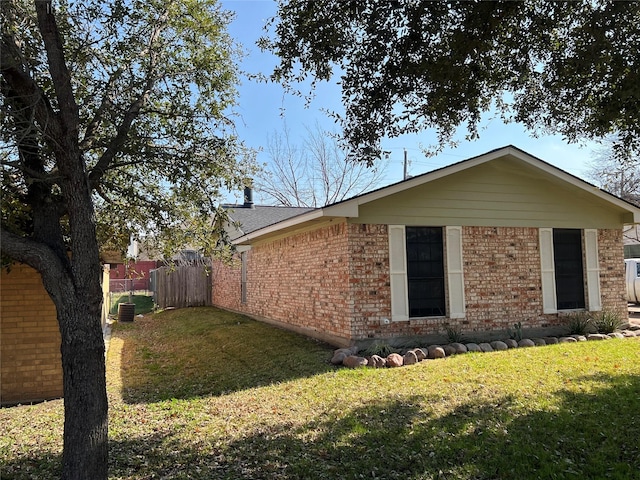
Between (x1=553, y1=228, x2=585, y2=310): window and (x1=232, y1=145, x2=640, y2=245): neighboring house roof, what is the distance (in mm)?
313

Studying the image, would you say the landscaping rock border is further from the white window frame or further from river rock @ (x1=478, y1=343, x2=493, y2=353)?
the white window frame

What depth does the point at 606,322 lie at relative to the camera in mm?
11211

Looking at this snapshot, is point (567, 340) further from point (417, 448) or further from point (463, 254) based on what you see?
point (417, 448)

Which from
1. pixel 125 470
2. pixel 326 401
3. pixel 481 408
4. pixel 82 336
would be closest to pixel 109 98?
pixel 82 336

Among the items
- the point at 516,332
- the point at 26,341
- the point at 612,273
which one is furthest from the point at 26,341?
the point at 612,273

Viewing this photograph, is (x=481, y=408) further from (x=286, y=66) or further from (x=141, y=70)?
(x=141, y=70)

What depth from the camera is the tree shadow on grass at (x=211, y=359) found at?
7676mm

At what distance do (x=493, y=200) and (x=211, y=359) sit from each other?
7.11 m

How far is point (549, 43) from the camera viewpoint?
5918mm

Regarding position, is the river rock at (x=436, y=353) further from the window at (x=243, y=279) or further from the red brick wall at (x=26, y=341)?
the window at (x=243, y=279)

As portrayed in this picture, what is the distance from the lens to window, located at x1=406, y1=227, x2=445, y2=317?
10.1m

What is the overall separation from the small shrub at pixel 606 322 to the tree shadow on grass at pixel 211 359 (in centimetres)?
655

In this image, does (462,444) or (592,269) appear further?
(592,269)

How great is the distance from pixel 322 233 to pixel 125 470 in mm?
7058
